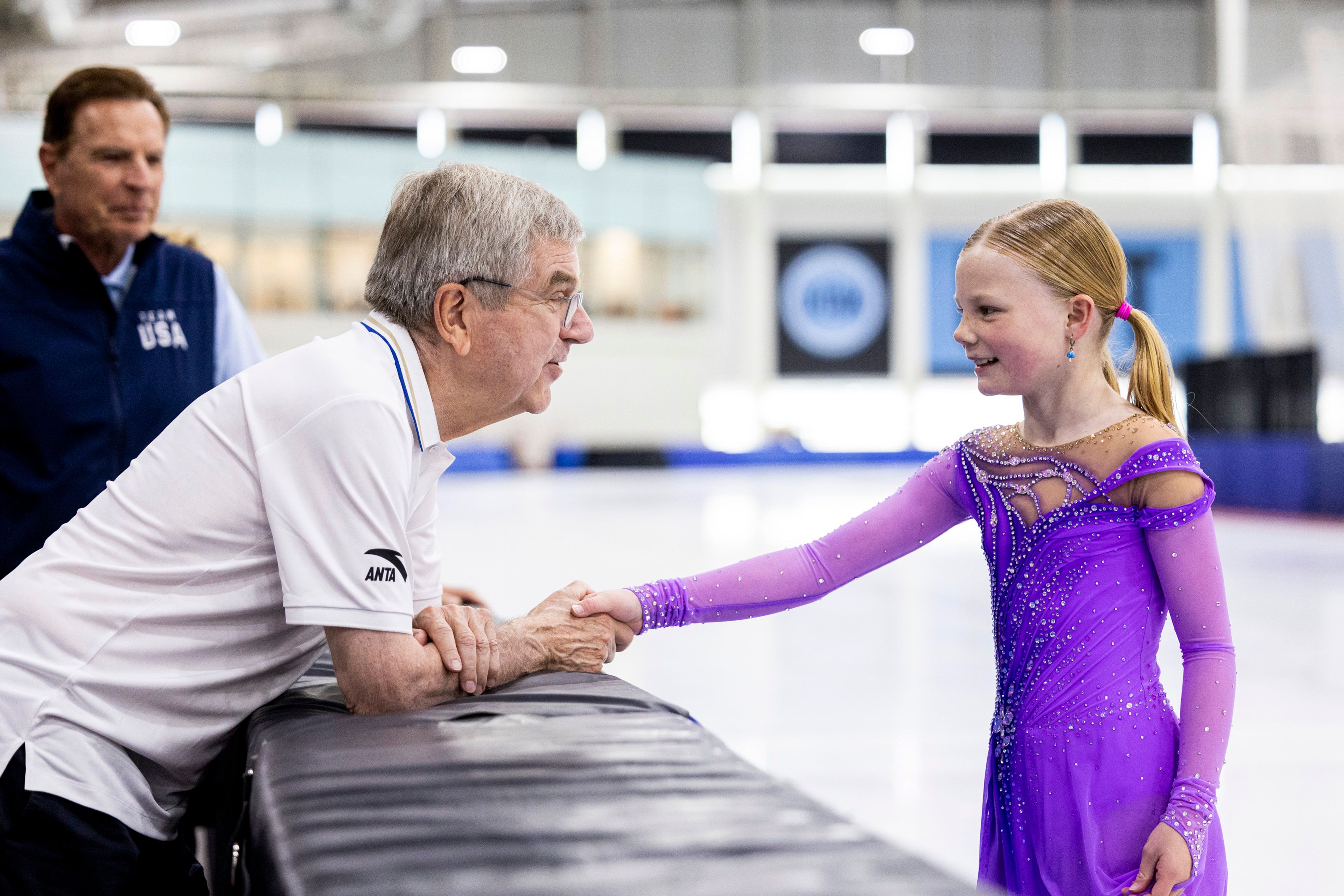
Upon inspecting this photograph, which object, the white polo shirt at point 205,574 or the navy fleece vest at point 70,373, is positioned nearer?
the white polo shirt at point 205,574

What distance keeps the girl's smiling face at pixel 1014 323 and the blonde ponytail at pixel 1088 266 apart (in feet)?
0.05

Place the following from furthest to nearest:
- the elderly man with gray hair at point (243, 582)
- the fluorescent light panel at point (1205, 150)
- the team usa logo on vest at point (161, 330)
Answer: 1. the fluorescent light panel at point (1205, 150)
2. the team usa logo on vest at point (161, 330)
3. the elderly man with gray hair at point (243, 582)

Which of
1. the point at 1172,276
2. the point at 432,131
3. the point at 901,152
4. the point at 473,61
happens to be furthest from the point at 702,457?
the point at 1172,276

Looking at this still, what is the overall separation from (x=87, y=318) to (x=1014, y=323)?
1870 millimetres

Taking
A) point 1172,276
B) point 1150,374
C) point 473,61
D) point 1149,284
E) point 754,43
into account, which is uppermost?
point 754,43

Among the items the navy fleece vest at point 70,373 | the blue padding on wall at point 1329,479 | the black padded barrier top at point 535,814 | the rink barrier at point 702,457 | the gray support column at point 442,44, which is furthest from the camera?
the gray support column at point 442,44

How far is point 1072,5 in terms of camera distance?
21422 mm

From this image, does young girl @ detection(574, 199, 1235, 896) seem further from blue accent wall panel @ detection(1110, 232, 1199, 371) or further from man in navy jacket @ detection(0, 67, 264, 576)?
blue accent wall panel @ detection(1110, 232, 1199, 371)

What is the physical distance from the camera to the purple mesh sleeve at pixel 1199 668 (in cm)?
129

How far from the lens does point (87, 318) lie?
2334 millimetres

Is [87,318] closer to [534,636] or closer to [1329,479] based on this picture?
[534,636]

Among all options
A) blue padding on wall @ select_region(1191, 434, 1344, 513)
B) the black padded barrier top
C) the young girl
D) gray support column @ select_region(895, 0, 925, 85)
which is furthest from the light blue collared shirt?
gray support column @ select_region(895, 0, 925, 85)

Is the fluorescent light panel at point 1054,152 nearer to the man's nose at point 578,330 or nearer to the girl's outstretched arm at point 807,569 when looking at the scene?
the girl's outstretched arm at point 807,569

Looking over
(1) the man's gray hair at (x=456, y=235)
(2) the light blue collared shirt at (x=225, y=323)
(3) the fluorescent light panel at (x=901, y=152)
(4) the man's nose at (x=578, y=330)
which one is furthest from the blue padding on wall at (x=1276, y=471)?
(3) the fluorescent light panel at (x=901, y=152)
